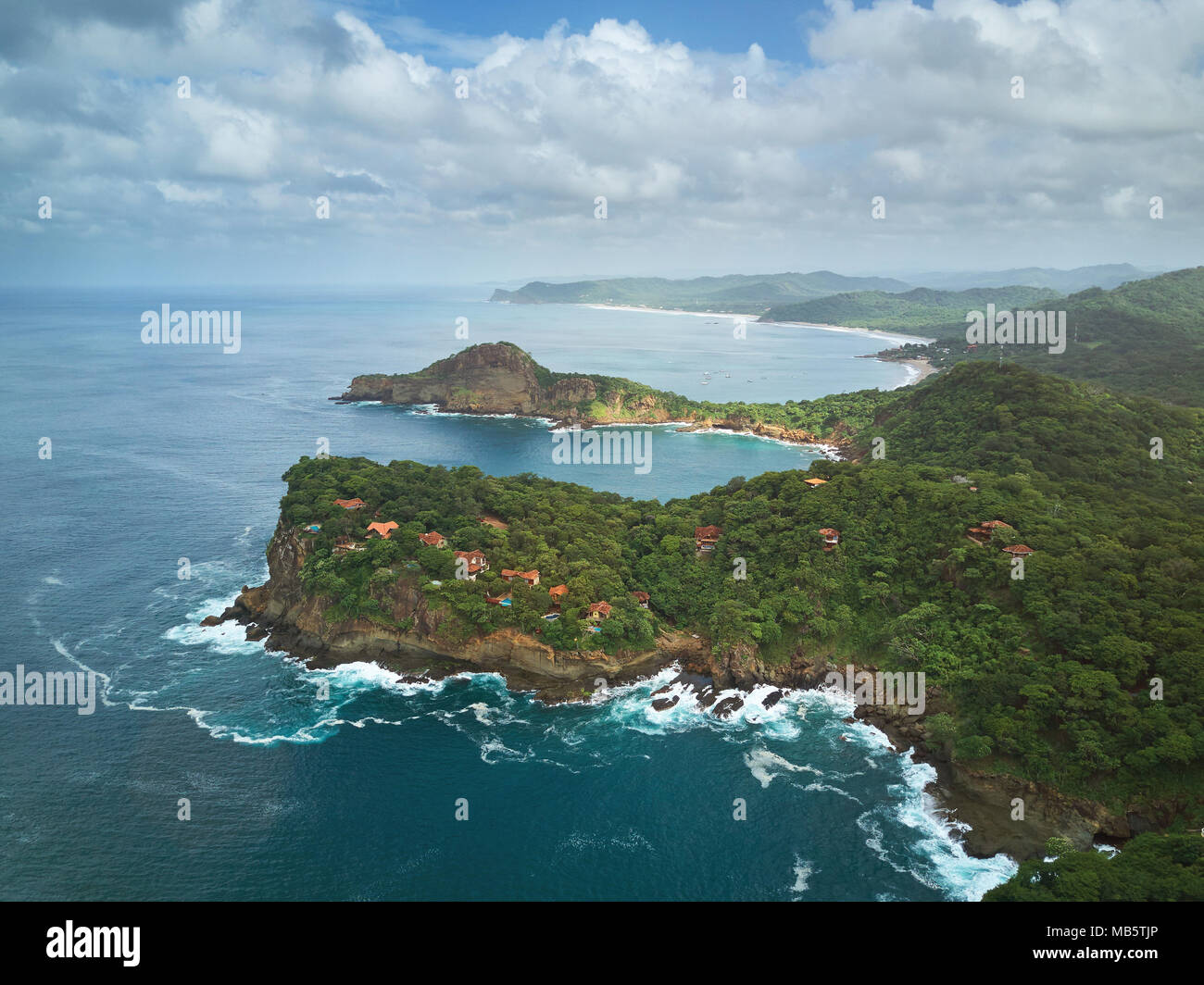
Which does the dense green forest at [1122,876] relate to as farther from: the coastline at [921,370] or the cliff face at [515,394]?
the coastline at [921,370]

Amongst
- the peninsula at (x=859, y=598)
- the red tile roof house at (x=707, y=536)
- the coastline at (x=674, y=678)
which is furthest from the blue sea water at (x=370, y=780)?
the red tile roof house at (x=707, y=536)

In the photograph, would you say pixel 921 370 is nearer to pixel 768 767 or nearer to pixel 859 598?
pixel 859 598

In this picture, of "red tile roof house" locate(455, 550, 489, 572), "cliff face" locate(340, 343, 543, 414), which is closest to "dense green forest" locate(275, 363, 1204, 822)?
"red tile roof house" locate(455, 550, 489, 572)

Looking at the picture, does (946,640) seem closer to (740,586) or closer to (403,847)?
(740,586)

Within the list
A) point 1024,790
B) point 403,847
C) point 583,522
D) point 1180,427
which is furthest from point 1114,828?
point 1180,427

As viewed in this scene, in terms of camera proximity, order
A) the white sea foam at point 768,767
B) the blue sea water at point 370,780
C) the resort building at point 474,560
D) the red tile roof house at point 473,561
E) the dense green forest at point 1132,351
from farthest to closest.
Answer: the dense green forest at point 1132,351, the resort building at point 474,560, the red tile roof house at point 473,561, the white sea foam at point 768,767, the blue sea water at point 370,780

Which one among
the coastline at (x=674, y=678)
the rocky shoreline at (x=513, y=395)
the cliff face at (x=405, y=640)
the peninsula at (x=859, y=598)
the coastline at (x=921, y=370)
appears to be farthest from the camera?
the coastline at (x=921, y=370)

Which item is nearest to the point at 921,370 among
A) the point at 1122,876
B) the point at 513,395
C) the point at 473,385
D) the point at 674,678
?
the point at 513,395
